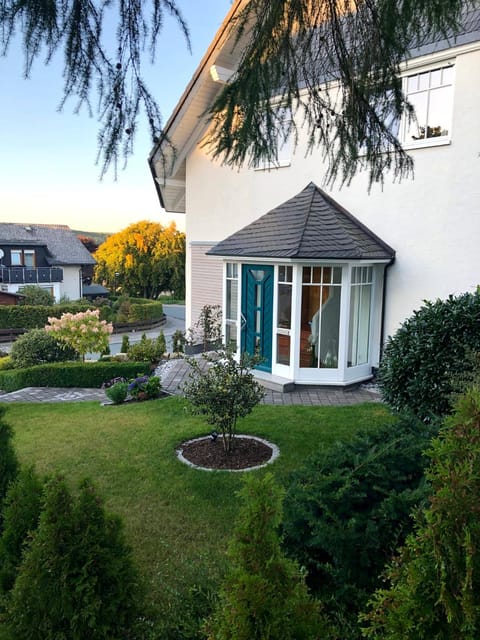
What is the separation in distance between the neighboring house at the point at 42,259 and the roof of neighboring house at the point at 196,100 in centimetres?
2466

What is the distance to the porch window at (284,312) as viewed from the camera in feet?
37.3

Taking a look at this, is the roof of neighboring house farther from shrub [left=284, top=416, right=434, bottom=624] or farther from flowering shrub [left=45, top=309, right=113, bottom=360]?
flowering shrub [left=45, top=309, right=113, bottom=360]

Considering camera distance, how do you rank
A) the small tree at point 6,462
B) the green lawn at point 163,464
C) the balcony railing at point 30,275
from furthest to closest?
1. the balcony railing at point 30,275
2. the green lawn at point 163,464
3. the small tree at point 6,462

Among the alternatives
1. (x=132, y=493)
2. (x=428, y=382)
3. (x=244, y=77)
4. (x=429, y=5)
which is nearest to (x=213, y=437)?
(x=132, y=493)

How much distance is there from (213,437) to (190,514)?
6.72 ft

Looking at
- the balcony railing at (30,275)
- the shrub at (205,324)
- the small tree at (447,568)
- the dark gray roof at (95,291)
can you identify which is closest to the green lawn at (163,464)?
the small tree at (447,568)

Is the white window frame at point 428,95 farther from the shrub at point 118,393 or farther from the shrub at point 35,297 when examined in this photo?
the shrub at point 35,297

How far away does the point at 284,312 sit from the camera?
11.5 metres

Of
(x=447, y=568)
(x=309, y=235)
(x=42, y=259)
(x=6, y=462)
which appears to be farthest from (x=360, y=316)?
(x=42, y=259)

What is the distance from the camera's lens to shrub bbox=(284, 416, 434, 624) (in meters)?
3.19

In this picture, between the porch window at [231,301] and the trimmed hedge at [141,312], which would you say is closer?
the porch window at [231,301]

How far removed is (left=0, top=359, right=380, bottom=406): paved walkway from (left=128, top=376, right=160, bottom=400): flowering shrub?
41 cm

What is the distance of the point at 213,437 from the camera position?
7320 millimetres

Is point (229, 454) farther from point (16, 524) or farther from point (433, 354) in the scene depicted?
point (16, 524)
